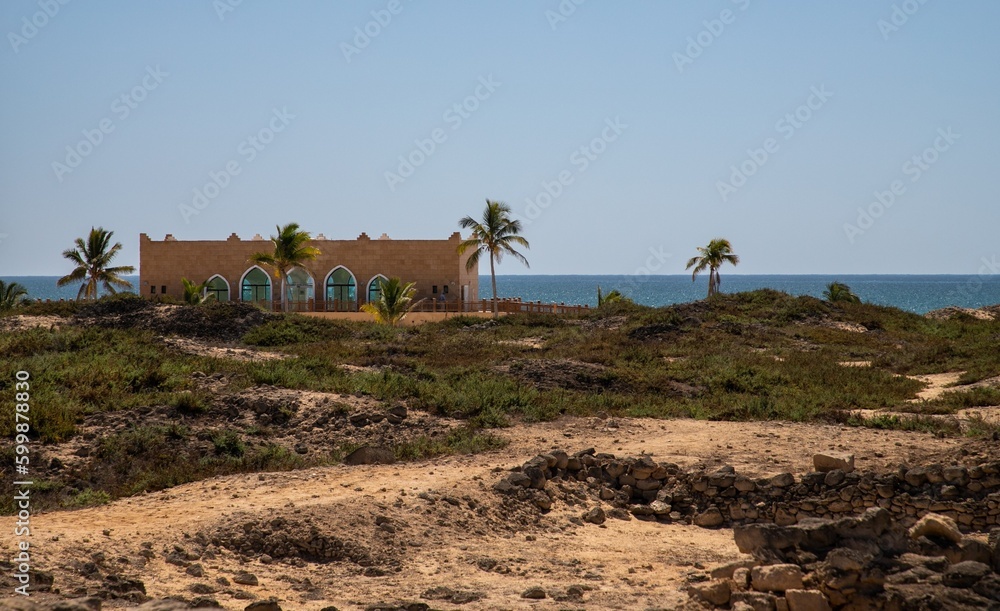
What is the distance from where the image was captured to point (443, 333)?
35.8 m

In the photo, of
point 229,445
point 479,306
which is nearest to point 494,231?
point 479,306

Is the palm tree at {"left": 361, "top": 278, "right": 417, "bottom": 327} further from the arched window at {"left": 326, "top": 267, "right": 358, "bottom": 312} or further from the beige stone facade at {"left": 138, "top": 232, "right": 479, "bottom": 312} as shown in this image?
the arched window at {"left": 326, "top": 267, "right": 358, "bottom": 312}

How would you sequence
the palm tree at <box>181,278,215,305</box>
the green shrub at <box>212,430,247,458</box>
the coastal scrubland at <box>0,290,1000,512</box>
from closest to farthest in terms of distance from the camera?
the coastal scrubland at <box>0,290,1000,512</box> < the green shrub at <box>212,430,247,458</box> < the palm tree at <box>181,278,215,305</box>

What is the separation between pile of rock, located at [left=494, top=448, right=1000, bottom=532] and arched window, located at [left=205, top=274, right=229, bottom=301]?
43795mm

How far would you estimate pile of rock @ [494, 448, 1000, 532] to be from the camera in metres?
11.7

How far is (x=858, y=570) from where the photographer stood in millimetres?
7883

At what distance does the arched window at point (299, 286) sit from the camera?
178 ft

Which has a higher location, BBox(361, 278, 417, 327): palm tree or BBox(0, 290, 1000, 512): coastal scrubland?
BBox(361, 278, 417, 327): palm tree

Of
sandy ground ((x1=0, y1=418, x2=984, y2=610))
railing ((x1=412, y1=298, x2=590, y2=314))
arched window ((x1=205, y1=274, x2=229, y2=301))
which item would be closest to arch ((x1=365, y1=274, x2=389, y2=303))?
railing ((x1=412, y1=298, x2=590, y2=314))

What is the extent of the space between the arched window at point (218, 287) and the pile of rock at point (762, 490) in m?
43.8

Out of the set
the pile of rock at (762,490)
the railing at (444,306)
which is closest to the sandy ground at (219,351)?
the pile of rock at (762,490)

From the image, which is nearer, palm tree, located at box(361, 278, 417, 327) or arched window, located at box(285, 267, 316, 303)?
palm tree, located at box(361, 278, 417, 327)

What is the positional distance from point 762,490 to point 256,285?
45.4 m

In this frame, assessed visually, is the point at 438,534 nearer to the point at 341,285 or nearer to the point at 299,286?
the point at 341,285
